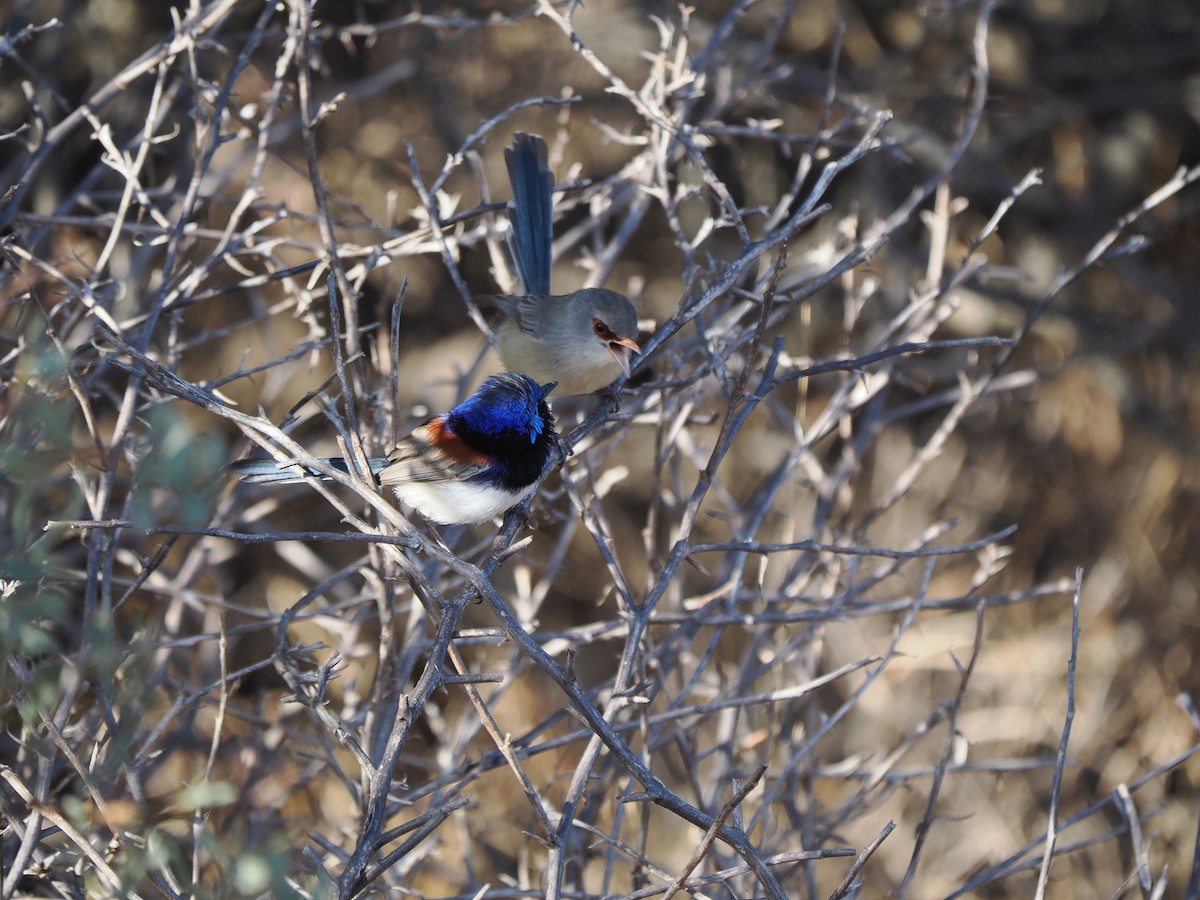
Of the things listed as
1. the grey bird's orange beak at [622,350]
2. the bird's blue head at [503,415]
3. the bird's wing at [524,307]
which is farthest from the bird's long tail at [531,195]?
the bird's blue head at [503,415]

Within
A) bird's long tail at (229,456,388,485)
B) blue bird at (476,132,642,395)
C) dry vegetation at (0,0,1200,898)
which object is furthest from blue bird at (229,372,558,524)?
dry vegetation at (0,0,1200,898)

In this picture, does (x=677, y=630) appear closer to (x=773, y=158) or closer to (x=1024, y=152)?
(x=773, y=158)

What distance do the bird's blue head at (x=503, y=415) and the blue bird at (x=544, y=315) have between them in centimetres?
69

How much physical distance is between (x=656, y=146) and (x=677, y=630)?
1.48 meters

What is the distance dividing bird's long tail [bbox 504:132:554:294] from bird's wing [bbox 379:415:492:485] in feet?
4.51

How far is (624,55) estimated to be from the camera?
688 cm

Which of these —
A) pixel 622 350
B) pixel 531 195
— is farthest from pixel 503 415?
pixel 531 195

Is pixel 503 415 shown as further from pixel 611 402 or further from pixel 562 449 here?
pixel 611 402

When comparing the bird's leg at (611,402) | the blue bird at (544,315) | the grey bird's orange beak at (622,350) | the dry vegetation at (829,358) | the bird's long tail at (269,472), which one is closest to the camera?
the bird's long tail at (269,472)

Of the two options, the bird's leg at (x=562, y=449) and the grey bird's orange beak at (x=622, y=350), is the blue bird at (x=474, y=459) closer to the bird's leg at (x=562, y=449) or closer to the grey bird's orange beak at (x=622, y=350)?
the bird's leg at (x=562, y=449)

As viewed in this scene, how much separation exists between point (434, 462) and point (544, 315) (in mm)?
1485

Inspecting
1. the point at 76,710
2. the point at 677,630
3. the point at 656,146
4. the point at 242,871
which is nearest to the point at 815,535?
the point at 677,630

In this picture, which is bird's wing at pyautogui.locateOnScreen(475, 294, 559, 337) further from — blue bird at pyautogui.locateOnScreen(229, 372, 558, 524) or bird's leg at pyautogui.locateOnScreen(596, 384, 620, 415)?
blue bird at pyautogui.locateOnScreen(229, 372, 558, 524)

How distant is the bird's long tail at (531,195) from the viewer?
3947 mm
